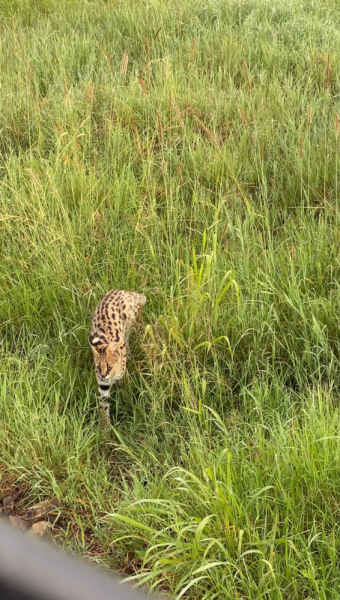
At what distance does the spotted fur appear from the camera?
9.98ft

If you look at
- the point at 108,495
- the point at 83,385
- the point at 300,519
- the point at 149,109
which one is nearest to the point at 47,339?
the point at 83,385

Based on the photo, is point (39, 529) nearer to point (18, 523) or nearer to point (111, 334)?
point (18, 523)

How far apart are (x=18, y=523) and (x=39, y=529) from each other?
4.1 inches

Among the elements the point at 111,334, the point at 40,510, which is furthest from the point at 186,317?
the point at 40,510

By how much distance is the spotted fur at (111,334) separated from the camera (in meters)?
3.04

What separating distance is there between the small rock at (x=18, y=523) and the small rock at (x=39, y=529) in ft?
0.19

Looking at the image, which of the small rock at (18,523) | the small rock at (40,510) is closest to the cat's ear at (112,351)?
the small rock at (40,510)

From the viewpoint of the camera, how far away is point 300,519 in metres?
2.24

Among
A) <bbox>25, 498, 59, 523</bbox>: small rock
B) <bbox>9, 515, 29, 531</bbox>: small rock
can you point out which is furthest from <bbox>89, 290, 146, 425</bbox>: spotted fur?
<bbox>9, 515, 29, 531</bbox>: small rock

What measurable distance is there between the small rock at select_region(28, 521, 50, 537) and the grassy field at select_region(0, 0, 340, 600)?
8 centimetres

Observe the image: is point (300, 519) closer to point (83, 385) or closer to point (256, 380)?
point (256, 380)

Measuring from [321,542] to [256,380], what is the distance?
32.4 inches

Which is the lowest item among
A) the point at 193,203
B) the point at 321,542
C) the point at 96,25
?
the point at 321,542

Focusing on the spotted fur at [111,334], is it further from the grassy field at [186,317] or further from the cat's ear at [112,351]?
the grassy field at [186,317]
